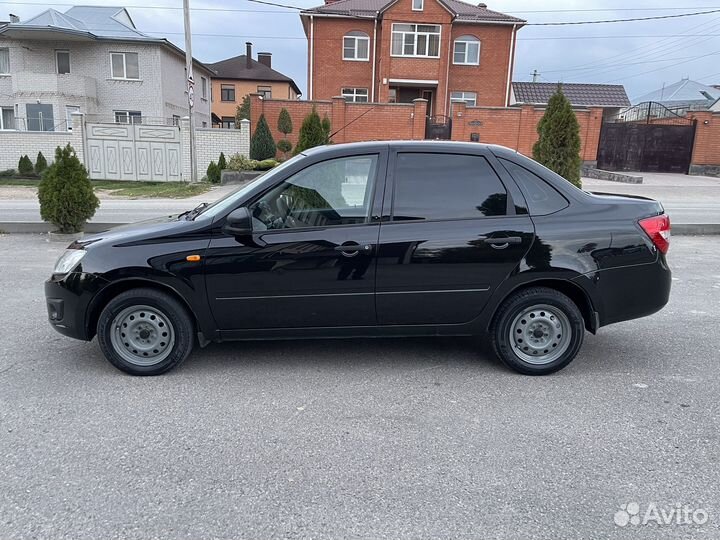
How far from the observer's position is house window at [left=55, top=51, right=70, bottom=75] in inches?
1296

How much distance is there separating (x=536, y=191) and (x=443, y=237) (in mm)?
837

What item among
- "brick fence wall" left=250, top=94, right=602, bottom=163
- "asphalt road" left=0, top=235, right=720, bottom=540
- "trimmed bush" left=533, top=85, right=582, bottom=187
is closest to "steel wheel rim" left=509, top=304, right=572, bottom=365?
"asphalt road" left=0, top=235, right=720, bottom=540

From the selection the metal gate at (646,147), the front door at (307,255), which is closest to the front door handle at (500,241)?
the front door at (307,255)

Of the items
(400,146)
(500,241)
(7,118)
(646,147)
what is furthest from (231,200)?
(7,118)

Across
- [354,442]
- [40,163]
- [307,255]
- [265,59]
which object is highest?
[265,59]

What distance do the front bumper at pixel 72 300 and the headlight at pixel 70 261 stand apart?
0.05 m

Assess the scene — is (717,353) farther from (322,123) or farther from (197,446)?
(322,123)

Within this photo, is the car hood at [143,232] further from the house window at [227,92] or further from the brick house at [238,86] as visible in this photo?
the house window at [227,92]

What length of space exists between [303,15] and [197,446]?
3555 centimetres

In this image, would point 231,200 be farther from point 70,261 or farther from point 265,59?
point 265,59

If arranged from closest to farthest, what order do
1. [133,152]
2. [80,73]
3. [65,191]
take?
1. [65,191]
2. [133,152]
3. [80,73]

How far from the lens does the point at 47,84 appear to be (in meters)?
31.3

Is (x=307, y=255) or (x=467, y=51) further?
(x=467, y=51)

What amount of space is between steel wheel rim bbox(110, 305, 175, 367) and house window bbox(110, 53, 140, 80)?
33.1m
